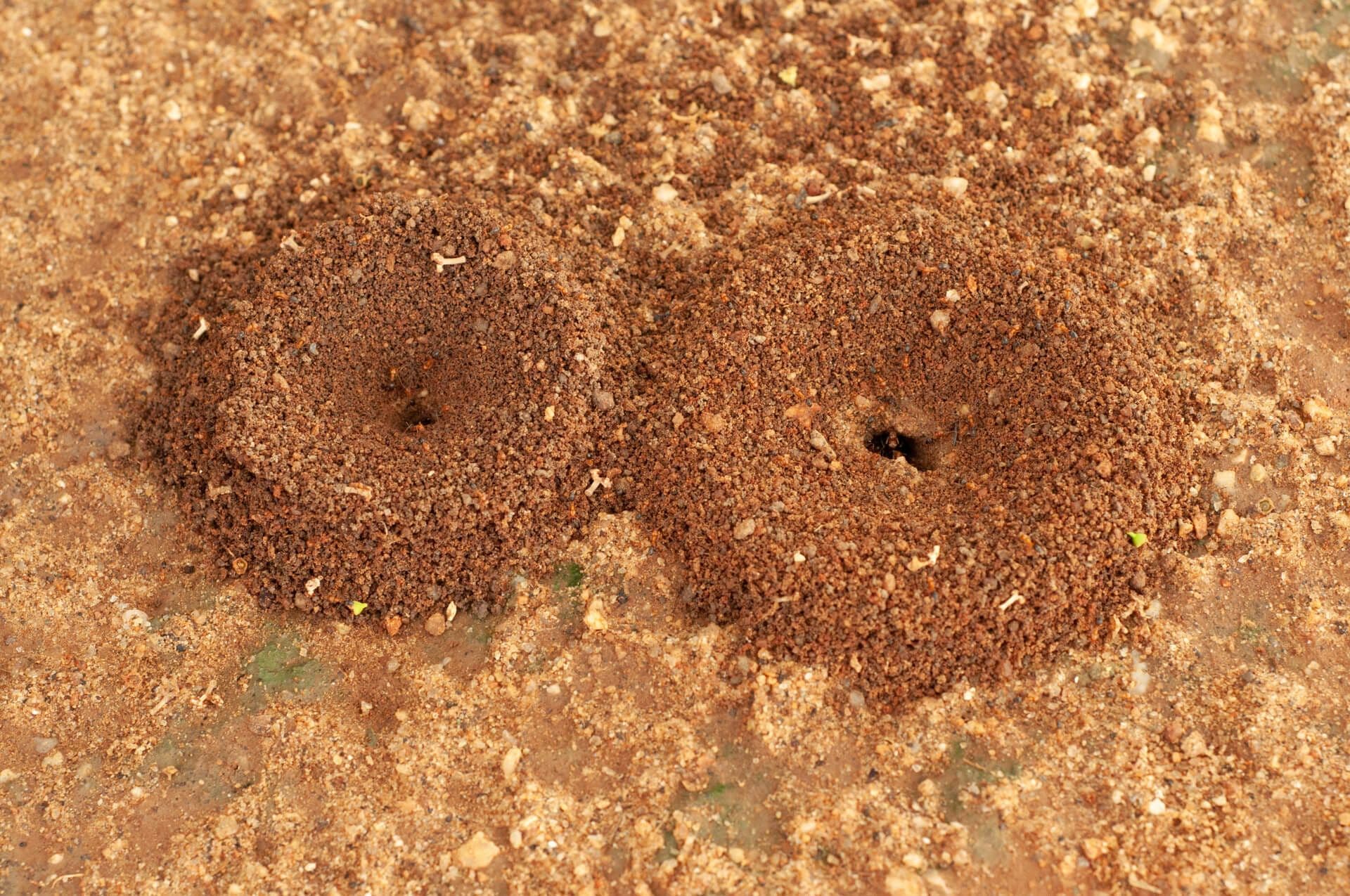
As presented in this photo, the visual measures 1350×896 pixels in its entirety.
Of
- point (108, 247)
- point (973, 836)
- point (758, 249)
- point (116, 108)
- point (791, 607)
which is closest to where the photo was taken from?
point (973, 836)

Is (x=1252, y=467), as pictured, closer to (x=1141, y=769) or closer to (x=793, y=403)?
(x=1141, y=769)

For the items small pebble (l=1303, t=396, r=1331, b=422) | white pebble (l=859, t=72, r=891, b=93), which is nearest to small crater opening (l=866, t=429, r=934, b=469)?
small pebble (l=1303, t=396, r=1331, b=422)

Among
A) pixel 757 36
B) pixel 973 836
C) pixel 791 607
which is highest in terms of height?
pixel 757 36

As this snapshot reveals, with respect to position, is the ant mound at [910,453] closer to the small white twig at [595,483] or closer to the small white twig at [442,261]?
the small white twig at [595,483]

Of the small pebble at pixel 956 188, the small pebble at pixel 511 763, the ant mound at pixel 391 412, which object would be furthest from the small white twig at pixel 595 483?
the small pebble at pixel 956 188

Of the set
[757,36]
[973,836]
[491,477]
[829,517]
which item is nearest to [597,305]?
[491,477]

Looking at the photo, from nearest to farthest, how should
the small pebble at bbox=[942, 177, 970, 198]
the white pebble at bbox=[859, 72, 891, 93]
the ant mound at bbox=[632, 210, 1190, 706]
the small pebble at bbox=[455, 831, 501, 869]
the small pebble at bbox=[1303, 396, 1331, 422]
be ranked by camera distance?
the small pebble at bbox=[455, 831, 501, 869] → the ant mound at bbox=[632, 210, 1190, 706] → the small pebble at bbox=[1303, 396, 1331, 422] → the small pebble at bbox=[942, 177, 970, 198] → the white pebble at bbox=[859, 72, 891, 93]

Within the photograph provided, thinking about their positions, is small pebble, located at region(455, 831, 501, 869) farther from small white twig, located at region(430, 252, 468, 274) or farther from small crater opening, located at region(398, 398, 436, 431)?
small white twig, located at region(430, 252, 468, 274)
